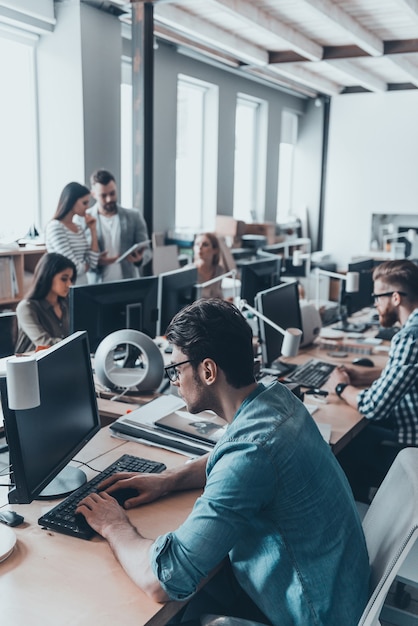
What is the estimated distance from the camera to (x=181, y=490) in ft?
5.67

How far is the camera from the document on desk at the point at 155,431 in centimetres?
198

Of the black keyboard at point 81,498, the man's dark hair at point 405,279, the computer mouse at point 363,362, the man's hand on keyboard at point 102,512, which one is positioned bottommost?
the computer mouse at point 363,362

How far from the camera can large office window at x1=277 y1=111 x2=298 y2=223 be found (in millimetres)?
9219

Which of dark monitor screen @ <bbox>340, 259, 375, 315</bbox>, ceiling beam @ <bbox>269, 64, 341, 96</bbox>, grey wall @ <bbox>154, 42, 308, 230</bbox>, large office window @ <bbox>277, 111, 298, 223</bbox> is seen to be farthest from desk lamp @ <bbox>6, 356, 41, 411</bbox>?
large office window @ <bbox>277, 111, 298, 223</bbox>

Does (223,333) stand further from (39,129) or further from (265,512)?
(39,129)

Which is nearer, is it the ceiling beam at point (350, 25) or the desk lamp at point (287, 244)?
the ceiling beam at point (350, 25)

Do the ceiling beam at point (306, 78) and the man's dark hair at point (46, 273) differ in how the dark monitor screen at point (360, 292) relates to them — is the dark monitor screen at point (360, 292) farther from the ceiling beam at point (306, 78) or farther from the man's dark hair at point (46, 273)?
the ceiling beam at point (306, 78)

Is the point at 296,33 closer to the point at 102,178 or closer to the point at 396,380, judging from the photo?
the point at 102,178

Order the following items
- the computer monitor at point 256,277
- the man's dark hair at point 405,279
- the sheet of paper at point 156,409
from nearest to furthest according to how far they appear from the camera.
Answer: the sheet of paper at point 156,409
the man's dark hair at point 405,279
the computer monitor at point 256,277

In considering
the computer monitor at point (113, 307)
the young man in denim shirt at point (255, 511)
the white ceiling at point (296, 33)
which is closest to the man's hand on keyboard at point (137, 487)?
the young man in denim shirt at point (255, 511)

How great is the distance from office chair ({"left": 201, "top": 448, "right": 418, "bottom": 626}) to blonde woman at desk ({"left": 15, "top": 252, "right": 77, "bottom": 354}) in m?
1.93

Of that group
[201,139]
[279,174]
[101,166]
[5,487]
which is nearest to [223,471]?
[5,487]

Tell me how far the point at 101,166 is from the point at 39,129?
0.59 m

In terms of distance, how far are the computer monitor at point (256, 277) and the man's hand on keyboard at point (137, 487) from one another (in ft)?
6.05
